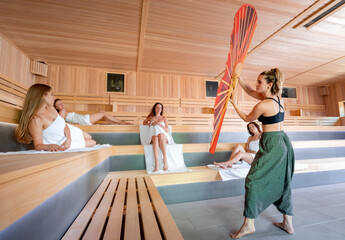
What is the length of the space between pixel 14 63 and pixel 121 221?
5.13 m

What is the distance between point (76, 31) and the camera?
365 cm

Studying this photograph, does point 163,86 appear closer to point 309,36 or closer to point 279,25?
point 279,25

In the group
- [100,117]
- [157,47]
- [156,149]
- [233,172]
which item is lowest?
[233,172]

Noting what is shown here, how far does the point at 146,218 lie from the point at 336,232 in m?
1.58

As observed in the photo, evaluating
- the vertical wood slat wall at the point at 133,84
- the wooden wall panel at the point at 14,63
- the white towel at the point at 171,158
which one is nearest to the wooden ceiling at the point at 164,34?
the wooden wall panel at the point at 14,63

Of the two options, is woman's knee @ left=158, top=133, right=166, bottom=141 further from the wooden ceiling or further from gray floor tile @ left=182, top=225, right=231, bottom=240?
the wooden ceiling

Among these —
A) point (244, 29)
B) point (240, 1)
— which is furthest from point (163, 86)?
point (244, 29)

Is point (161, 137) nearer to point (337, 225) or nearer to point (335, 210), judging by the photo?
point (337, 225)

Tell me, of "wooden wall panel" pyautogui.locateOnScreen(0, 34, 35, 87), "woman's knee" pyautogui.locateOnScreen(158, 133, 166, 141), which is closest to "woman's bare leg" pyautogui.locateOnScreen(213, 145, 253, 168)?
"woman's knee" pyautogui.locateOnScreen(158, 133, 166, 141)

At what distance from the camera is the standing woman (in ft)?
4.50

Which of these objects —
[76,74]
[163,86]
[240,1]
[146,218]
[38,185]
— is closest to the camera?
[38,185]

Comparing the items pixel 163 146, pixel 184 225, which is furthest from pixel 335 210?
pixel 163 146

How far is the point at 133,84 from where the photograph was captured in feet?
19.1

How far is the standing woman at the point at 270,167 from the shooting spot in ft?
4.50
